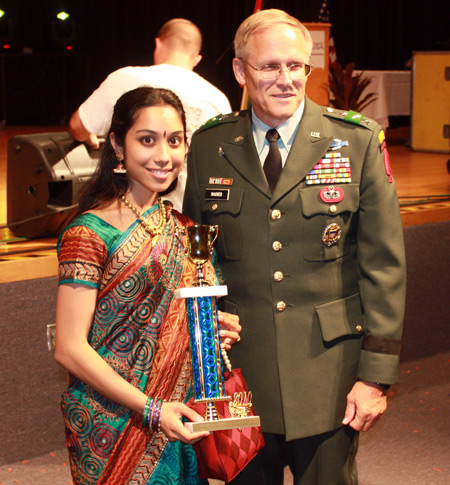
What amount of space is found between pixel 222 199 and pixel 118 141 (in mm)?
329

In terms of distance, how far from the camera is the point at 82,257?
151 cm

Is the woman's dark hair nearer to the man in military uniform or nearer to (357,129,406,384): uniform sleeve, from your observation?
the man in military uniform

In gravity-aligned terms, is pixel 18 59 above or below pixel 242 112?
above

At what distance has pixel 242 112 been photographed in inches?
77.3

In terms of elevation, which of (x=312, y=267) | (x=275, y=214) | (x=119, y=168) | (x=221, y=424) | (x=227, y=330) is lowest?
(x=221, y=424)

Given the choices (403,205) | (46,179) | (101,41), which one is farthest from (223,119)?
(101,41)

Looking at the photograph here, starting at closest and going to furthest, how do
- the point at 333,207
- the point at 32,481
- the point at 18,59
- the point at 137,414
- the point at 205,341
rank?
the point at 205,341, the point at 137,414, the point at 333,207, the point at 32,481, the point at 18,59

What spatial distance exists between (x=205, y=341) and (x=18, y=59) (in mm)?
9102

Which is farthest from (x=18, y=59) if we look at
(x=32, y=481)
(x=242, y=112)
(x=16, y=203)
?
(x=242, y=112)

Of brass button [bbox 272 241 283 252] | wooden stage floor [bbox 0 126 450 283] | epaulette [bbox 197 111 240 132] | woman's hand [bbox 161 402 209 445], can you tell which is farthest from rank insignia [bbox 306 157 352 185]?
wooden stage floor [bbox 0 126 450 283]

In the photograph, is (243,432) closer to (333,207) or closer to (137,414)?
(137,414)

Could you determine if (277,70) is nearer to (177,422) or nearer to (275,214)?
→ (275,214)

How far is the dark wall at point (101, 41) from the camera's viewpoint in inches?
368

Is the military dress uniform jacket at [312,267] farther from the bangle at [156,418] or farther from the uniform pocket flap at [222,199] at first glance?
the bangle at [156,418]
